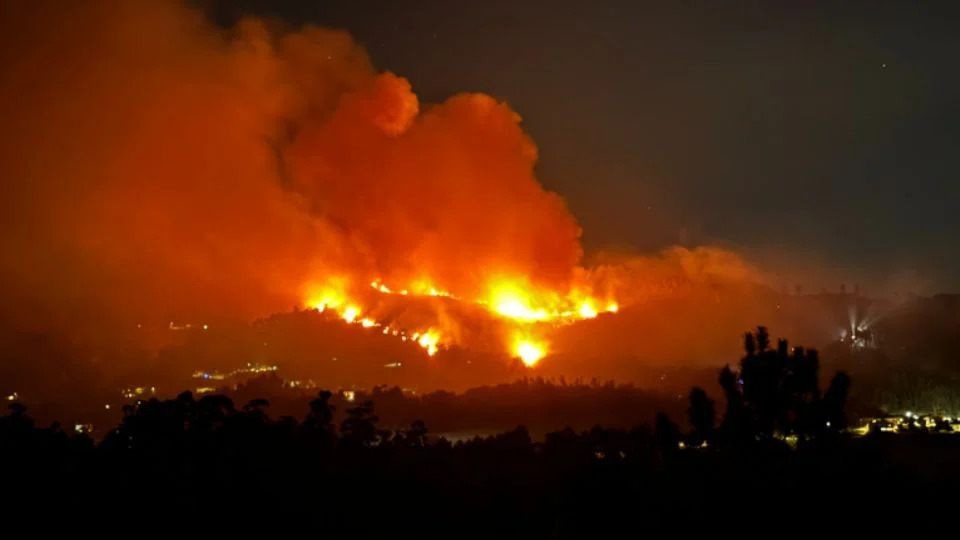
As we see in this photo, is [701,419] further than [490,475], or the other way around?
[701,419]

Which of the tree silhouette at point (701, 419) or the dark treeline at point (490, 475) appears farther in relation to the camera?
the tree silhouette at point (701, 419)

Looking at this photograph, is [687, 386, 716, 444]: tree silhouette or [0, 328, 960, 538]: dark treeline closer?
[0, 328, 960, 538]: dark treeline

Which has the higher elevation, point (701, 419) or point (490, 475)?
point (701, 419)

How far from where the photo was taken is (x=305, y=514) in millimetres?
24078

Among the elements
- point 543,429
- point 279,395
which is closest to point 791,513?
point 543,429

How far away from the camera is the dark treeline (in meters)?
22.8

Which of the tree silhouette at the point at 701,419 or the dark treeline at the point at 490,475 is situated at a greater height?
the tree silhouette at the point at 701,419

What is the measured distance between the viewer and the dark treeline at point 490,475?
897 inches

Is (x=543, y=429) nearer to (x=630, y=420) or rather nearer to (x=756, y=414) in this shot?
(x=630, y=420)

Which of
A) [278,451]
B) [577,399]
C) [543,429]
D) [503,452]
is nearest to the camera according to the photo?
[278,451]

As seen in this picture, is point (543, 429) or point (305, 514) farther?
point (543, 429)

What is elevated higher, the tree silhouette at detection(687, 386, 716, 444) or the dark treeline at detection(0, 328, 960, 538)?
the tree silhouette at detection(687, 386, 716, 444)

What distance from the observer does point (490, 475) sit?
32188 mm

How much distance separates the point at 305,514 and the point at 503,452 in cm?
1762
